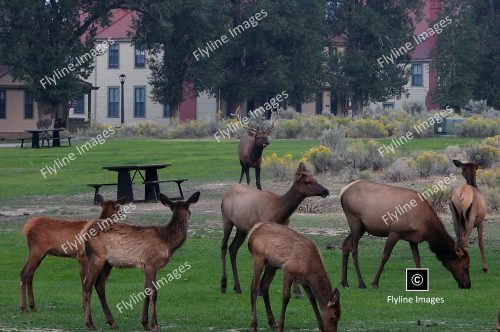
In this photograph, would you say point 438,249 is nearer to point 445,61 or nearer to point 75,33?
point 75,33

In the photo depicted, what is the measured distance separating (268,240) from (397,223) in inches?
165

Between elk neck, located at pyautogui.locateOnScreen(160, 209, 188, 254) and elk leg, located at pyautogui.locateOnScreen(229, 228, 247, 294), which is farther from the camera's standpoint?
elk leg, located at pyautogui.locateOnScreen(229, 228, 247, 294)

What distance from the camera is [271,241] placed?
13289 millimetres

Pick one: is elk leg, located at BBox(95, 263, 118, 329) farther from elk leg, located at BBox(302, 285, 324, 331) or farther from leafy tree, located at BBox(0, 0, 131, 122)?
leafy tree, located at BBox(0, 0, 131, 122)

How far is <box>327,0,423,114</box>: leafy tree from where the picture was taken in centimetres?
7869

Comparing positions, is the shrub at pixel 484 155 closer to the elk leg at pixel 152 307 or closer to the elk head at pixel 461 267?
the elk head at pixel 461 267

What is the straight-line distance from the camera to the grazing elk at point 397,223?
55.4 ft

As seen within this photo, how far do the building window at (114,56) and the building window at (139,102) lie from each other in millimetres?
2225

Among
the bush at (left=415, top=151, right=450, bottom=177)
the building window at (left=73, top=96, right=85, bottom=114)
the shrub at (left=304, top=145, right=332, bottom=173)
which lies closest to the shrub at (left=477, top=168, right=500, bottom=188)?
the bush at (left=415, top=151, right=450, bottom=177)

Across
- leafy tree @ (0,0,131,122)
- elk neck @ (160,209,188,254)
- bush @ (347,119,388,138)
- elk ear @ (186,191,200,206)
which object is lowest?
elk neck @ (160,209,188,254)

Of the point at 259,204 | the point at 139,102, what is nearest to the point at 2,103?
the point at 139,102

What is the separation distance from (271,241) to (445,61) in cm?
6220

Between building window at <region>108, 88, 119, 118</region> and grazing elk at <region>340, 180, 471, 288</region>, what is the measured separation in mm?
68251

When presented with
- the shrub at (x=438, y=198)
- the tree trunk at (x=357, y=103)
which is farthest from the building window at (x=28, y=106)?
the shrub at (x=438, y=198)
